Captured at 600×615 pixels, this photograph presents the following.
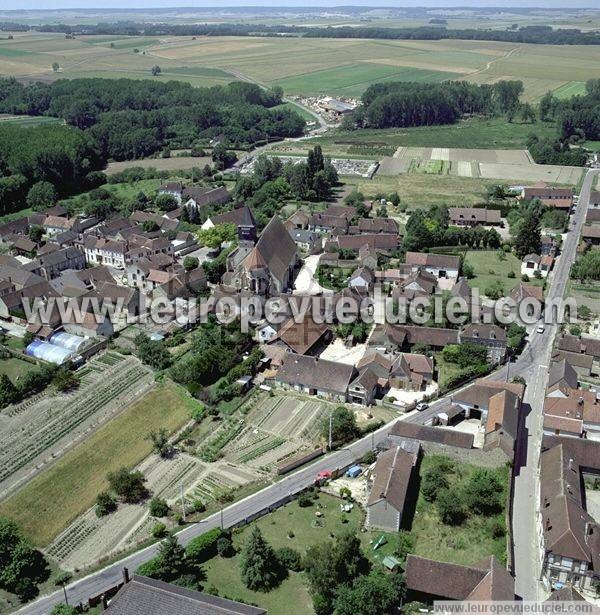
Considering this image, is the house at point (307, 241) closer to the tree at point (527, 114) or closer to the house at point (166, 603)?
the house at point (166, 603)

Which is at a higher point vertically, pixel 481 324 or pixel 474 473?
pixel 481 324

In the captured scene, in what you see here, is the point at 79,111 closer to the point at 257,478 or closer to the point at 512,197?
the point at 512,197

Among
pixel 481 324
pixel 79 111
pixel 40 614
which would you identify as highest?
pixel 79 111

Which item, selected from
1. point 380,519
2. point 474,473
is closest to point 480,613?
point 380,519

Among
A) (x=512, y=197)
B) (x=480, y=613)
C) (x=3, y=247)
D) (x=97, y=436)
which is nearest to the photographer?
(x=480, y=613)

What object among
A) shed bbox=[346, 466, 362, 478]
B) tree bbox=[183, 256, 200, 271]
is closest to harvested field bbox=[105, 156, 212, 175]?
tree bbox=[183, 256, 200, 271]

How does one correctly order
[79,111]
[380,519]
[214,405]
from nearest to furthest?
[380,519] < [214,405] < [79,111]

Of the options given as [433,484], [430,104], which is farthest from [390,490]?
[430,104]
